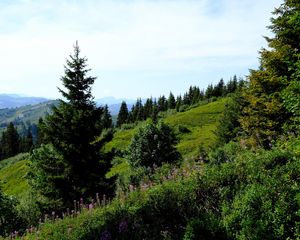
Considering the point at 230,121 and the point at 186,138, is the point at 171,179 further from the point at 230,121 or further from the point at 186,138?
the point at 186,138

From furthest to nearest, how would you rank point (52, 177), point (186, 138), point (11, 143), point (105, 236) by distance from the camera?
point (11, 143) → point (186, 138) → point (52, 177) → point (105, 236)

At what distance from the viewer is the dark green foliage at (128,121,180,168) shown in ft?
Answer: 99.5

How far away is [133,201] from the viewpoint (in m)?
12.0

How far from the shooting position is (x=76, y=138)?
893 inches

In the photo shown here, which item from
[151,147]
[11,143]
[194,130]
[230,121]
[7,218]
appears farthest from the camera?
[11,143]

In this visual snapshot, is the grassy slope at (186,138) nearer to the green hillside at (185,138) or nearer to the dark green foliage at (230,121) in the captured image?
the green hillside at (185,138)

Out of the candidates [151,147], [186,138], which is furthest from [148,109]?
[151,147]

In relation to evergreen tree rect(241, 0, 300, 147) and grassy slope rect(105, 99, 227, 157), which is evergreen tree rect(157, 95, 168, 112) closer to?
grassy slope rect(105, 99, 227, 157)

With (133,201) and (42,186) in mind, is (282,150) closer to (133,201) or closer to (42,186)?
(133,201)

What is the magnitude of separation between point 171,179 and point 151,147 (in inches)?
683

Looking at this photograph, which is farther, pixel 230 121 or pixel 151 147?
pixel 230 121

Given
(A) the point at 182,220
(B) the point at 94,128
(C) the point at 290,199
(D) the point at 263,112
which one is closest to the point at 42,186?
(B) the point at 94,128

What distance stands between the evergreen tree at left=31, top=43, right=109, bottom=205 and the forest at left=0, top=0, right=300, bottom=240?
0.05 m

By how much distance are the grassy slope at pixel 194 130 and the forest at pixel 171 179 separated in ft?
101
